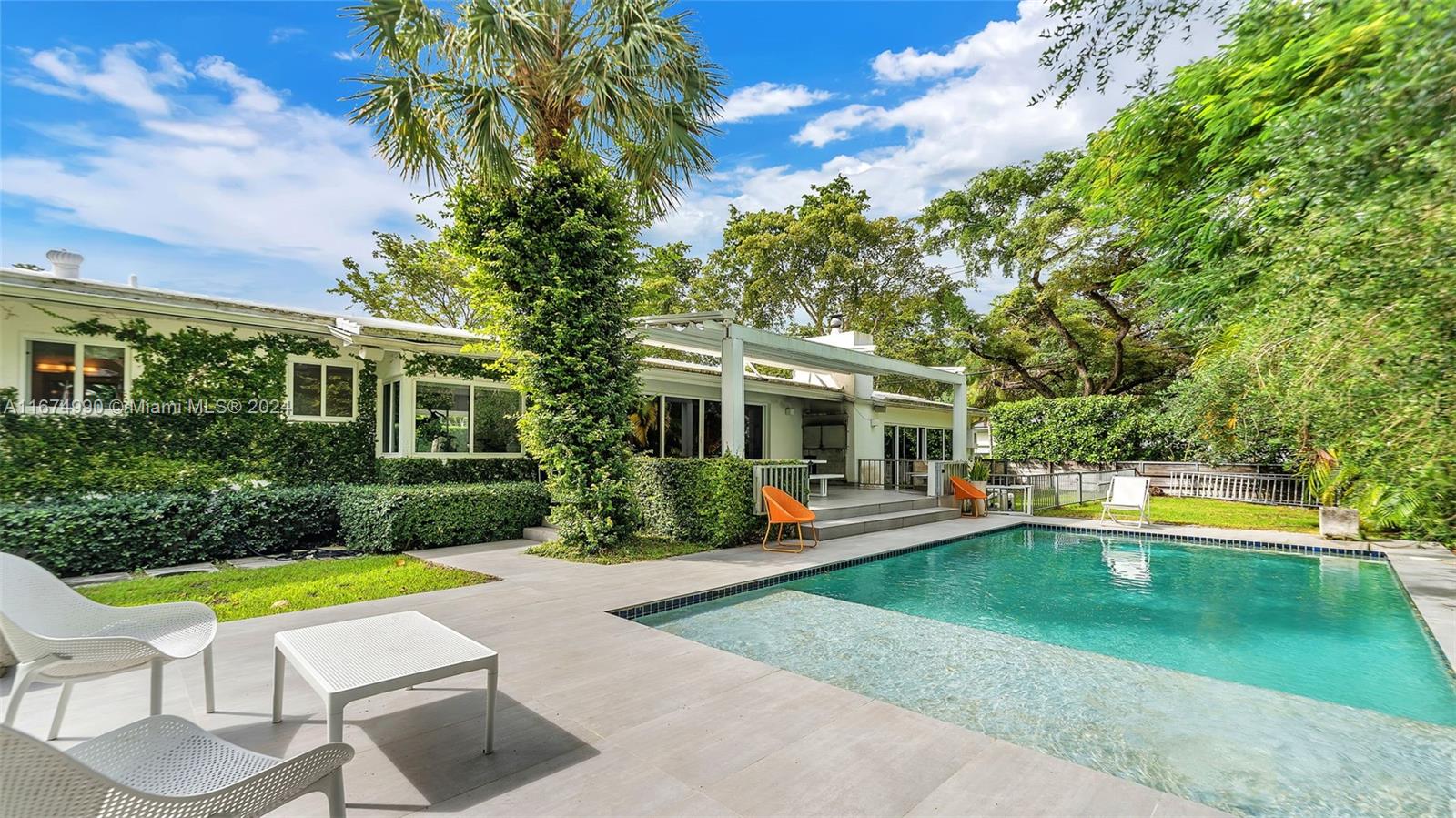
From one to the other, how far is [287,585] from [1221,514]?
19240mm

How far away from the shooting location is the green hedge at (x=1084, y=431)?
20.7m

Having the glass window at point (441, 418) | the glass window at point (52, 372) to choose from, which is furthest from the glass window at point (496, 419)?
the glass window at point (52, 372)

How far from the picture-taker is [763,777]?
2801 millimetres

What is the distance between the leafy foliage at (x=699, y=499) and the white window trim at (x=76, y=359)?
25.3 feet

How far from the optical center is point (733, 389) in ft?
34.6

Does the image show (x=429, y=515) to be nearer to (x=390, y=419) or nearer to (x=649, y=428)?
(x=390, y=419)

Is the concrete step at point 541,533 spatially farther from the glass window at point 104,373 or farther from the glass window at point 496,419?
the glass window at point 104,373

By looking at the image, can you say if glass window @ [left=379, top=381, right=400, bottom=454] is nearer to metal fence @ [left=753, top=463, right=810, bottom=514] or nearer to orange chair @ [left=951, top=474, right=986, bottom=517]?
metal fence @ [left=753, top=463, right=810, bottom=514]

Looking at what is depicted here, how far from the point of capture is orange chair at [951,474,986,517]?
576 inches

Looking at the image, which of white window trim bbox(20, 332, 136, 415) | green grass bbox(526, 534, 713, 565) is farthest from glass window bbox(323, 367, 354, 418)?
green grass bbox(526, 534, 713, 565)

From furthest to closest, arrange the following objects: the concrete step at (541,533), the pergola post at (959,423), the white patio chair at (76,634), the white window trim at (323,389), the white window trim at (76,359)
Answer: the pergola post at (959,423) → the white window trim at (323,389) → the concrete step at (541,533) → the white window trim at (76,359) → the white patio chair at (76,634)

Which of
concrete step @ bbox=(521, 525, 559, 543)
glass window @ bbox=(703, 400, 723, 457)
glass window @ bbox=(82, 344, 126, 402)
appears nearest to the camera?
glass window @ bbox=(82, 344, 126, 402)

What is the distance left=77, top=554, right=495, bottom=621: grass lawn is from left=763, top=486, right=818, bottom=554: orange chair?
4286 millimetres

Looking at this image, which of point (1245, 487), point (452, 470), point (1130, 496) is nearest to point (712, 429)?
point (452, 470)
